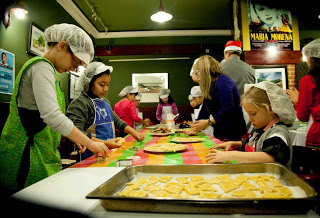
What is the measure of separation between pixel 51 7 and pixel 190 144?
4.60 metres

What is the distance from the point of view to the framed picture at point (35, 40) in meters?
3.98

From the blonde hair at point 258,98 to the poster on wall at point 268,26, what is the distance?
412 cm

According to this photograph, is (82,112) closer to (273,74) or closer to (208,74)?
(208,74)

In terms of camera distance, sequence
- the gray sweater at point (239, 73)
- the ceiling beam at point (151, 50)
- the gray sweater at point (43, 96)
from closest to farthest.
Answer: the gray sweater at point (43, 96), the gray sweater at point (239, 73), the ceiling beam at point (151, 50)

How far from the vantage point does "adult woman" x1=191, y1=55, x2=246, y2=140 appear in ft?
7.64

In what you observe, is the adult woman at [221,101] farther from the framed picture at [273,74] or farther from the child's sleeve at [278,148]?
the framed picture at [273,74]

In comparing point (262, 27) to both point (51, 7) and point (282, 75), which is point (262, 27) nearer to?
point (282, 75)

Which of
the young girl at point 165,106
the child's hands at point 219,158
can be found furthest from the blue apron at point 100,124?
the young girl at point 165,106

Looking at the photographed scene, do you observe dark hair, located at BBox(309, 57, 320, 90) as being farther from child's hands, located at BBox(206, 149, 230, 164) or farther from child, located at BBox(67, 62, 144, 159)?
child, located at BBox(67, 62, 144, 159)

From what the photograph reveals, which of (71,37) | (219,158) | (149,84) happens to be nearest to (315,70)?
Answer: (219,158)

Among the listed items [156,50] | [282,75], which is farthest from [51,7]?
[282,75]

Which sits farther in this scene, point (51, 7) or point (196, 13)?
point (196, 13)

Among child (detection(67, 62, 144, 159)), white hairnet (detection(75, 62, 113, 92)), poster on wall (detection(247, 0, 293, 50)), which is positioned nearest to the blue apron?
child (detection(67, 62, 144, 159))

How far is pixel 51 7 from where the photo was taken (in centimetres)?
472
